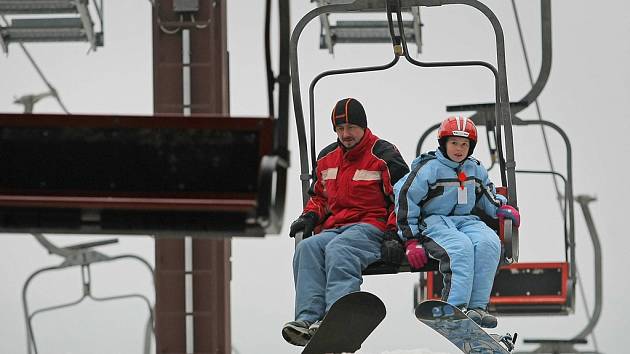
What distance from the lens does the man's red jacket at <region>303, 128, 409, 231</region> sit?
23.6ft

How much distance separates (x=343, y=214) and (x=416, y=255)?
0.36 metres

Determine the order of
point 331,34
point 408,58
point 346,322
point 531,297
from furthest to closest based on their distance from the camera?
point 331,34, point 531,297, point 408,58, point 346,322

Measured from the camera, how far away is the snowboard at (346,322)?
676cm

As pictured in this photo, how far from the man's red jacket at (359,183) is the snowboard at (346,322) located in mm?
454

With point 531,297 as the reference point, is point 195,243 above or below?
above

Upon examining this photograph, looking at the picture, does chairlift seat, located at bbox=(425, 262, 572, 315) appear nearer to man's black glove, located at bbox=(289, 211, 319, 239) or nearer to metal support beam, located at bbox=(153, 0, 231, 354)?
metal support beam, located at bbox=(153, 0, 231, 354)

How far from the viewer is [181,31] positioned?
9922 mm

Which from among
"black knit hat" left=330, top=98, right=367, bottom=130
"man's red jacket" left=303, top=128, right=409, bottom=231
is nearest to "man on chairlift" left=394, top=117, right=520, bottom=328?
"man's red jacket" left=303, top=128, right=409, bottom=231

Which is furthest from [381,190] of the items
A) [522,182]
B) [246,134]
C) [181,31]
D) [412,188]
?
[522,182]

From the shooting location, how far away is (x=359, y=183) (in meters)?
7.17

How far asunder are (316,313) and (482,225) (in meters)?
0.71

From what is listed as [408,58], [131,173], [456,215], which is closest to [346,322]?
[456,215]

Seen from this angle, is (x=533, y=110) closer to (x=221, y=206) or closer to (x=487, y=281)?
(x=487, y=281)

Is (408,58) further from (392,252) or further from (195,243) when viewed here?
(195,243)
